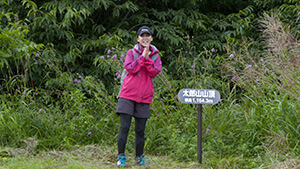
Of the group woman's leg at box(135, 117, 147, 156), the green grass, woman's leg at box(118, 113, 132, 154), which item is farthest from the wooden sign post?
woman's leg at box(118, 113, 132, 154)

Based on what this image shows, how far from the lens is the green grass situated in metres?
4.23

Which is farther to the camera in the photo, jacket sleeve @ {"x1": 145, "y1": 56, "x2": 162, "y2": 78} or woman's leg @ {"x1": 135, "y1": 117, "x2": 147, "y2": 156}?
woman's leg @ {"x1": 135, "y1": 117, "x2": 147, "y2": 156}

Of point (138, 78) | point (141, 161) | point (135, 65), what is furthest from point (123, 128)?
point (135, 65)

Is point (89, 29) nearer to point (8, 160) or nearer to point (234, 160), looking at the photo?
point (8, 160)

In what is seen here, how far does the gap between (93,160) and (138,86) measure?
1.26 metres

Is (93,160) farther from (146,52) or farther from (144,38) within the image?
(144,38)

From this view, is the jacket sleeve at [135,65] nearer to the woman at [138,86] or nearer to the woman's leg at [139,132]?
the woman at [138,86]

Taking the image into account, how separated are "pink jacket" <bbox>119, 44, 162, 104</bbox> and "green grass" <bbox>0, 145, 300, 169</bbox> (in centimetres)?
91

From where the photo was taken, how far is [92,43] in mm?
6988

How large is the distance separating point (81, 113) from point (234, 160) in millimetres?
2412

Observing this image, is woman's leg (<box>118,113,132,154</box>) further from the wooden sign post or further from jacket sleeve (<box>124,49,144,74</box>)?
the wooden sign post

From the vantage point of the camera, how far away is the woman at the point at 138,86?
4320mm

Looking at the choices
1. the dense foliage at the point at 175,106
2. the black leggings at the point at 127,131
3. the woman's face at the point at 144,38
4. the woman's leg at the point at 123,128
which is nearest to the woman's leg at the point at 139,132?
the black leggings at the point at 127,131

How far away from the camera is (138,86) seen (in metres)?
4.38
